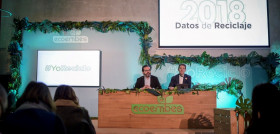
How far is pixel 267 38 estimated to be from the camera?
264 inches

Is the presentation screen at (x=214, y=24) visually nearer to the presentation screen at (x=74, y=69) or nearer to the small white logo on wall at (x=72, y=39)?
the presentation screen at (x=74, y=69)

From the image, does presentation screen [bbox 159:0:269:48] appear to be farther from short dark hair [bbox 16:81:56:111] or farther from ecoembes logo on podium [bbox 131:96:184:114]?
short dark hair [bbox 16:81:56:111]

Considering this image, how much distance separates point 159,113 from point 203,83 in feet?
8.85

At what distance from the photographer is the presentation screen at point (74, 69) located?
6660mm

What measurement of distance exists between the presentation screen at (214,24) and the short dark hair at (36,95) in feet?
16.6

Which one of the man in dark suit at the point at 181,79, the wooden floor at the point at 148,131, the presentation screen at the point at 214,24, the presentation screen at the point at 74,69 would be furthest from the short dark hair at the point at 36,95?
the presentation screen at the point at 214,24

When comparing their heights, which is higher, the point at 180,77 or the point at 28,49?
the point at 28,49

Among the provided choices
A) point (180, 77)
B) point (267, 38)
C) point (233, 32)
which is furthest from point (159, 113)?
point (267, 38)

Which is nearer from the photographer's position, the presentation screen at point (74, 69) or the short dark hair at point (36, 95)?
the short dark hair at point (36, 95)

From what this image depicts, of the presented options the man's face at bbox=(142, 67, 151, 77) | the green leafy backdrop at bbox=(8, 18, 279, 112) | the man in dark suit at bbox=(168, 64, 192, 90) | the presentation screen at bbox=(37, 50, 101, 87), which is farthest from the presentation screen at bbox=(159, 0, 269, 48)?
the presentation screen at bbox=(37, 50, 101, 87)

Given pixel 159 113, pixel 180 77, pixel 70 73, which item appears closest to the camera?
pixel 159 113

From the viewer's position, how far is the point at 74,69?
6.66 metres

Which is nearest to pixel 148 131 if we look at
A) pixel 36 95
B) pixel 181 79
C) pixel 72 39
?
pixel 181 79

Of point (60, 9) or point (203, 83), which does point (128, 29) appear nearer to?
point (60, 9)
